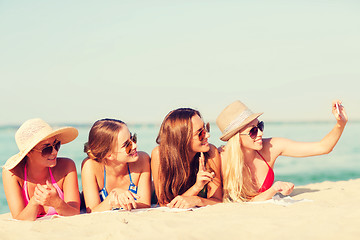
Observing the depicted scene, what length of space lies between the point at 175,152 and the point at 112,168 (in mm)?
799

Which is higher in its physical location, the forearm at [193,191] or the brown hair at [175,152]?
the brown hair at [175,152]

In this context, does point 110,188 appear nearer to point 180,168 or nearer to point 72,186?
point 72,186

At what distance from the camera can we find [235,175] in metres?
5.16

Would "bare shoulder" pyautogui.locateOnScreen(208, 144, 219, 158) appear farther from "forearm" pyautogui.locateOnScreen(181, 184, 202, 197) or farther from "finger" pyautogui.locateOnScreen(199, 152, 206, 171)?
"forearm" pyautogui.locateOnScreen(181, 184, 202, 197)

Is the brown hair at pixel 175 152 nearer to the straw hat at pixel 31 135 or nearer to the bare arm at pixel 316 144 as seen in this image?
the straw hat at pixel 31 135

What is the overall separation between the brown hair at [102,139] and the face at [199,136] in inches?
34.1

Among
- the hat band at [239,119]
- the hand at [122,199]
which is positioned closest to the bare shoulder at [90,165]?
the hand at [122,199]

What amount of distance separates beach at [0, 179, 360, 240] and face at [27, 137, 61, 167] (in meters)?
0.68

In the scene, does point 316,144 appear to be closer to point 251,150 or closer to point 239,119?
point 251,150

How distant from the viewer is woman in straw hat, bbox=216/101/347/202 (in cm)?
512

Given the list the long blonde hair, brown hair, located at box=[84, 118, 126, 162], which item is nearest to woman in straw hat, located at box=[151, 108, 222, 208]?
the long blonde hair

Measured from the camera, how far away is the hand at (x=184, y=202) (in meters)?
4.70

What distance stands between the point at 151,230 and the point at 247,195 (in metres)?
1.98

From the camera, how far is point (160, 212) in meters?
4.55
